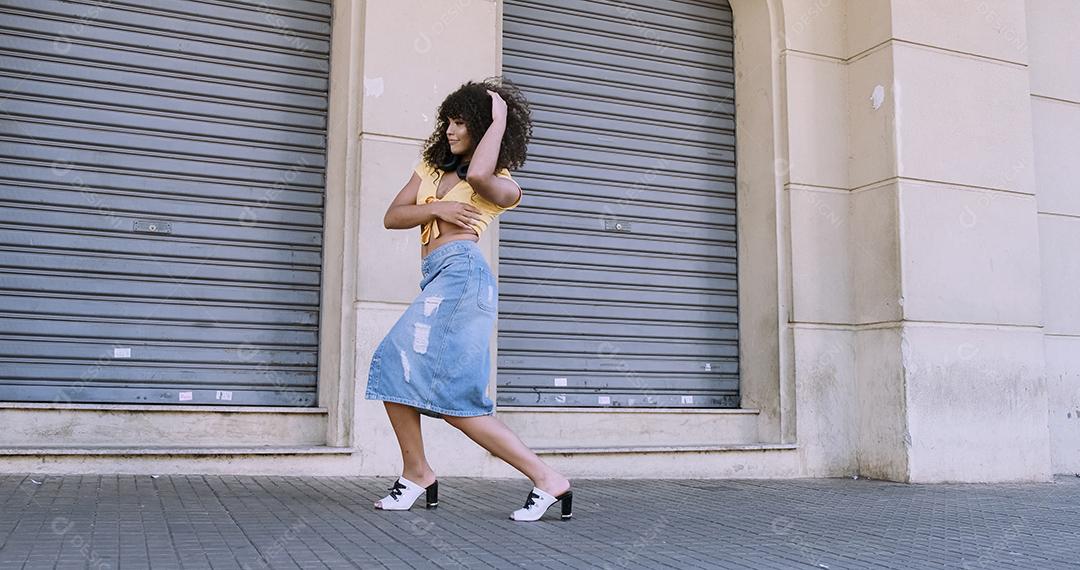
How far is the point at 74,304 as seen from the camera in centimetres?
641

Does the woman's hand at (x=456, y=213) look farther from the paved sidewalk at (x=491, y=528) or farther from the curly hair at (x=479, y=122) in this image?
the paved sidewalk at (x=491, y=528)

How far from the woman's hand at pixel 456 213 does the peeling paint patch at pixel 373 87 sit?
2.30 metres

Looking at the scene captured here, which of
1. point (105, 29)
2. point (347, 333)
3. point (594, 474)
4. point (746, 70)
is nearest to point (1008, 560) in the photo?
point (594, 474)

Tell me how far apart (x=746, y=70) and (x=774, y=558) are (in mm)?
5490

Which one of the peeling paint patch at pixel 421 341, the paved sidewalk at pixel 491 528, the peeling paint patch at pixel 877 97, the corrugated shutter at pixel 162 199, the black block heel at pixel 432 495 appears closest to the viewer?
the paved sidewalk at pixel 491 528

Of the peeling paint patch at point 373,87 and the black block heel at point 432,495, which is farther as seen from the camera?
the peeling paint patch at point 373,87

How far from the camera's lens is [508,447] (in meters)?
4.54

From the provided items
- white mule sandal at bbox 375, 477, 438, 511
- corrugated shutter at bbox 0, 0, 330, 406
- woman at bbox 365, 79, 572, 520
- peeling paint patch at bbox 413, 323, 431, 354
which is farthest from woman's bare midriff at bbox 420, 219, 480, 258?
corrugated shutter at bbox 0, 0, 330, 406

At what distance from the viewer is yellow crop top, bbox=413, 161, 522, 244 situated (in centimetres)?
473

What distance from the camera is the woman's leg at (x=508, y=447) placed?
179 inches

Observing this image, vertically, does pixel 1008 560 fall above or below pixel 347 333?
below

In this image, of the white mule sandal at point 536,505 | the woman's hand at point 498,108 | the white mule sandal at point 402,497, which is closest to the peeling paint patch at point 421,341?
the white mule sandal at point 402,497

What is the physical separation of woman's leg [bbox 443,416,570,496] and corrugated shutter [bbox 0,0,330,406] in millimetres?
2641

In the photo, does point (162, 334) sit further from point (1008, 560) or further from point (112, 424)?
point (1008, 560)
